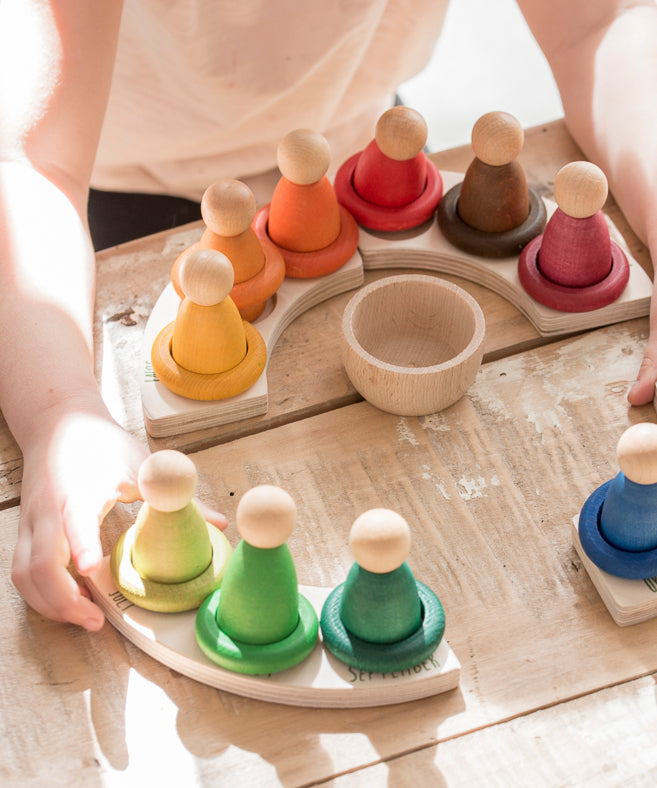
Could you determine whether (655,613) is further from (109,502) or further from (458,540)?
(109,502)

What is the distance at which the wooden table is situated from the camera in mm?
593

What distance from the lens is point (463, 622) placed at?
0.65m

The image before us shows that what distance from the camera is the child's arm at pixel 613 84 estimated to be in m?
0.91

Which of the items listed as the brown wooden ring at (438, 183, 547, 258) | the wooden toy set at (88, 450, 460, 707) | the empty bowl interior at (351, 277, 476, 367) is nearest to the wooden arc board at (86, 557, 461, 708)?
the wooden toy set at (88, 450, 460, 707)

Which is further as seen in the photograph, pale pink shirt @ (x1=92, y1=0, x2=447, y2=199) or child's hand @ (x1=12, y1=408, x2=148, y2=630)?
pale pink shirt @ (x1=92, y1=0, x2=447, y2=199)

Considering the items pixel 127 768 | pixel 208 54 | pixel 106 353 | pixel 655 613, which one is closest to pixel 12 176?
pixel 106 353

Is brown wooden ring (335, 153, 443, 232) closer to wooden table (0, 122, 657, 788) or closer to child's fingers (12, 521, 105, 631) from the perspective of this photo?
wooden table (0, 122, 657, 788)

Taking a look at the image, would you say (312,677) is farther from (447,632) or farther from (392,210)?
(392,210)

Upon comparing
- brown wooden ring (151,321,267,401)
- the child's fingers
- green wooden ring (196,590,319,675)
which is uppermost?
brown wooden ring (151,321,267,401)

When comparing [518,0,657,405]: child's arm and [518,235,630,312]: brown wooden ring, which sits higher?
[518,0,657,405]: child's arm

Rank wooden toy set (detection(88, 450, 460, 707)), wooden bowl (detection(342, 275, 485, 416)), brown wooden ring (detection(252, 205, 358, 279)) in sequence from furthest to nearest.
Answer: brown wooden ring (detection(252, 205, 358, 279)), wooden bowl (detection(342, 275, 485, 416)), wooden toy set (detection(88, 450, 460, 707))

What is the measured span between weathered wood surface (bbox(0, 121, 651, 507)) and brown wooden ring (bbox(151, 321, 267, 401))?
0.03m

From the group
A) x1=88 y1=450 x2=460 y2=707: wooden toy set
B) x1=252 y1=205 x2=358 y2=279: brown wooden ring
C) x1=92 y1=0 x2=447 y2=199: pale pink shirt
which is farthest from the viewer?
x1=92 y1=0 x2=447 y2=199: pale pink shirt

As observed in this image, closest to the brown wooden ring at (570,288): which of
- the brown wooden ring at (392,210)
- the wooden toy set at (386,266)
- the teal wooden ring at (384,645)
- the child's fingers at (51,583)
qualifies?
the wooden toy set at (386,266)
